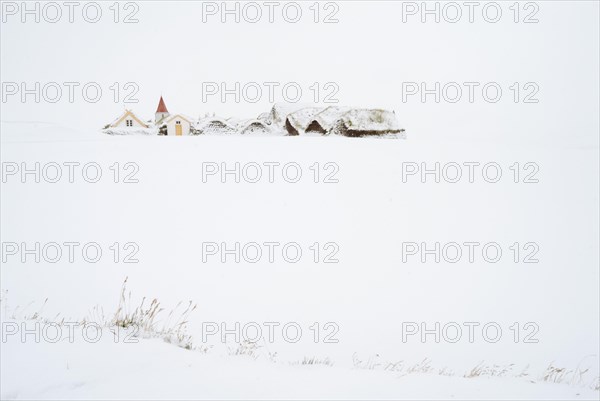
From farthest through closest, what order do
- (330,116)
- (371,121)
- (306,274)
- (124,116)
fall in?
(330,116) → (371,121) → (124,116) → (306,274)

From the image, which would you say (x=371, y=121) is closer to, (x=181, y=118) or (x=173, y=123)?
(x=181, y=118)

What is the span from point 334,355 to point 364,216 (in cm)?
215

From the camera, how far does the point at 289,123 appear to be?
7855mm

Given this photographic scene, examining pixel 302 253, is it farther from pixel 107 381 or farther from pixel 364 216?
pixel 107 381

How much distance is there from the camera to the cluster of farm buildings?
6.89 meters

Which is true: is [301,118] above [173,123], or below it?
above

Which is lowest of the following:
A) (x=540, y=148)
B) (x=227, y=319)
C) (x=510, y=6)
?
(x=227, y=319)

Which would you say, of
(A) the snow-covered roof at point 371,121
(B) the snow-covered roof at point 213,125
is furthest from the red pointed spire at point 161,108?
(A) the snow-covered roof at point 371,121

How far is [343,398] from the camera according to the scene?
9.20ft

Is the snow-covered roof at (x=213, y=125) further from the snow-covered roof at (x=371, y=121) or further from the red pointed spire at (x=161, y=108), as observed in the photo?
the snow-covered roof at (x=371, y=121)

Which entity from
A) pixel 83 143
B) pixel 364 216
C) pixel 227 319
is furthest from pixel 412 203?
pixel 83 143

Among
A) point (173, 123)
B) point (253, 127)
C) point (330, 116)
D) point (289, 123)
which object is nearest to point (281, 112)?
point (289, 123)

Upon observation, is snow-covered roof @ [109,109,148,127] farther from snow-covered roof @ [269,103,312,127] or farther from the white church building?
snow-covered roof @ [269,103,312,127]

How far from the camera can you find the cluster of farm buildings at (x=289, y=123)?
6.89 meters
